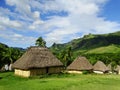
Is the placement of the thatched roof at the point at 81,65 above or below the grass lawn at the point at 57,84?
above

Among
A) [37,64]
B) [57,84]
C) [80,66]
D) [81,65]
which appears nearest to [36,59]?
[37,64]

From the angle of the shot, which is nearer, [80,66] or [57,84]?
[57,84]

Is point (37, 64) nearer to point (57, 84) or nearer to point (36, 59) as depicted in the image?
point (36, 59)

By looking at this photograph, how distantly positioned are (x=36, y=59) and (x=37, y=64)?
1572 millimetres

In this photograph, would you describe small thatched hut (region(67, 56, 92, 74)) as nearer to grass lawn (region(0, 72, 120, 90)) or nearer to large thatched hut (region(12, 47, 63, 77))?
large thatched hut (region(12, 47, 63, 77))

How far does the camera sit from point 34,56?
5184cm

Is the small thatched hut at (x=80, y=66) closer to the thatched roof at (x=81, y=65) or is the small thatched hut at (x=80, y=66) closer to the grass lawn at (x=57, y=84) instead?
the thatched roof at (x=81, y=65)

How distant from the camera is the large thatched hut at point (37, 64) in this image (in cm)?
4925

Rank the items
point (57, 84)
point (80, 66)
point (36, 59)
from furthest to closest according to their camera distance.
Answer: point (80, 66) → point (36, 59) → point (57, 84)

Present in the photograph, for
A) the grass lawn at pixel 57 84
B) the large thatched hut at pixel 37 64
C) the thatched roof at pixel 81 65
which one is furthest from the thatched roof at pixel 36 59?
the thatched roof at pixel 81 65

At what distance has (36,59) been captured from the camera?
2024 inches

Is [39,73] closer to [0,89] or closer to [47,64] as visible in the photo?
[47,64]

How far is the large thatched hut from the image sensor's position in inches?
1939

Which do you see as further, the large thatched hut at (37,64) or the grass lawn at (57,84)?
the large thatched hut at (37,64)
